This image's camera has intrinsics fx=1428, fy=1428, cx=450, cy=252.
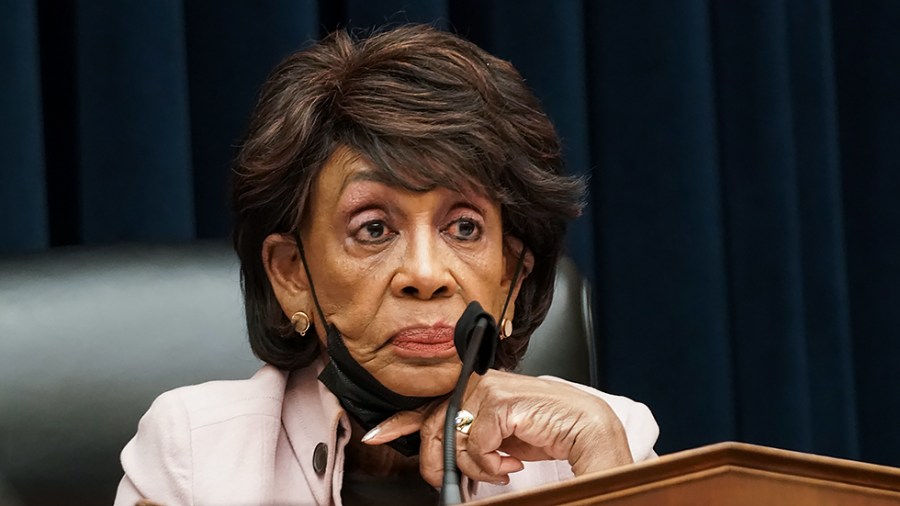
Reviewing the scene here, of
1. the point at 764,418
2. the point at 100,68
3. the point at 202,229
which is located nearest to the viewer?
the point at 100,68

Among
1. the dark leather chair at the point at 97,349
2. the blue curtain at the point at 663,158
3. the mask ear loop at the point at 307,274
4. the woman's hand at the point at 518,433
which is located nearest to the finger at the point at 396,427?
the woman's hand at the point at 518,433

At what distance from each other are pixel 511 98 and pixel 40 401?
56 cm

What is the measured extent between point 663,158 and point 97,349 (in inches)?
41.5

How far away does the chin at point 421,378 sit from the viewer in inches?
51.7

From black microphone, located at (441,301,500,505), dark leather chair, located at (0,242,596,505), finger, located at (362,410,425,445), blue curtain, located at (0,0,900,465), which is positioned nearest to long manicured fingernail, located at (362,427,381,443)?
finger, located at (362,410,425,445)

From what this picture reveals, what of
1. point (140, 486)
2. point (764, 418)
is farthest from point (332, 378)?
point (764, 418)

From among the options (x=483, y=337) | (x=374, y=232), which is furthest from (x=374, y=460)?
(x=483, y=337)

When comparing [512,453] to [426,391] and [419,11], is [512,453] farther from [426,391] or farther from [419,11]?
[419,11]

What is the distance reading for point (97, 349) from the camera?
4.84ft

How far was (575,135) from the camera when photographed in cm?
214

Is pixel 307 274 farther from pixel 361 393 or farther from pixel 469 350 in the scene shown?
pixel 469 350

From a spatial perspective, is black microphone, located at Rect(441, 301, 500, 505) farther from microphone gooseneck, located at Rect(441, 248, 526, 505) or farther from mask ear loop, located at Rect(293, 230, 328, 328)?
mask ear loop, located at Rect(293, 230, 328, 328)

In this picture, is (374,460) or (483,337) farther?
(374,460)

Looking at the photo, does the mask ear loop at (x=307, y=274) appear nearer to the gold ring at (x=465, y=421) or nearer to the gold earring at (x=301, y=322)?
the gold earring at (x=301, y=322)
